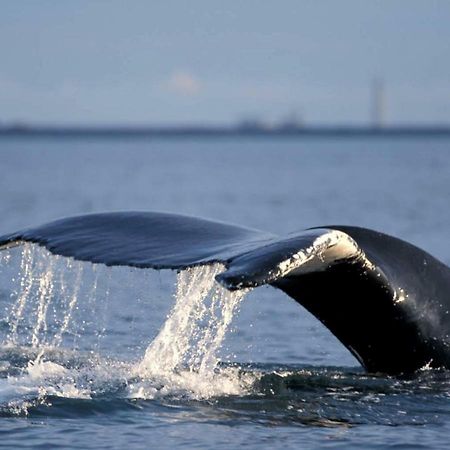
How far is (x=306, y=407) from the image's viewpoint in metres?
8.79

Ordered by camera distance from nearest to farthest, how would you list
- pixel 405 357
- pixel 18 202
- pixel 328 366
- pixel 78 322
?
1. pixel 405 357
2. pixel 328 366
3. pixel 78 322
4. pixel 18 202

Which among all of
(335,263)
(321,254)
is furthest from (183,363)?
(321,254)

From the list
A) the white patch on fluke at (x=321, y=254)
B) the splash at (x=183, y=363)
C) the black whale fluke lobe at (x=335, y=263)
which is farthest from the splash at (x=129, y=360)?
the white patch on fluke at (x=321, y=254)

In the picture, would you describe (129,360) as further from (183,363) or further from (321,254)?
(321,254)

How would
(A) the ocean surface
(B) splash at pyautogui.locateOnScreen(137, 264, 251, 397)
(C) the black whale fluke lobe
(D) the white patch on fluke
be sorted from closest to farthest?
(D) the white patch on fluke → (C) the black whale fluke lobe → (A) the ocean surface → (B) splash at pyautogui.locateOnScreen(137, 264, 251, 397)

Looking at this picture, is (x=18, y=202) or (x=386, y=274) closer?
(x=386, y=274)

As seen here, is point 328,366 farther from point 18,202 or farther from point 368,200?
point 368,200

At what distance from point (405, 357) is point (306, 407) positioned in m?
0.61

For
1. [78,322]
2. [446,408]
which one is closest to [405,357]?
[446,408]

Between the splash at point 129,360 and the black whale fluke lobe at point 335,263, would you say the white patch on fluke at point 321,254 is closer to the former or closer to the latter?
the black whale fluke lobe at point 335,263

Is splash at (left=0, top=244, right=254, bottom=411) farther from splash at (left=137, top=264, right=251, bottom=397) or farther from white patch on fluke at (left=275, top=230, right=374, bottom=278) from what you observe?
white patch on fluke at (left=275, top=230, right=374, bottom=278)

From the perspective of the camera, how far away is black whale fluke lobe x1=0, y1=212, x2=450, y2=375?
24.9 ft

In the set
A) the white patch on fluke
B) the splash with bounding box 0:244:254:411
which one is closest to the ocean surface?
the splash with bounding box 0:244:254:411

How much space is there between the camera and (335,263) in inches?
304
